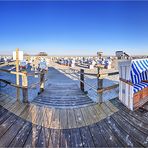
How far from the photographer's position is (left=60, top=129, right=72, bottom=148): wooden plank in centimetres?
275

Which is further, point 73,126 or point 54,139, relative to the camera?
point 73,126

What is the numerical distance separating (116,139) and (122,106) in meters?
1.30

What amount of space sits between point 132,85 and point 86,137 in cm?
166

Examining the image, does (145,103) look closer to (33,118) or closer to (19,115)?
(33,118)

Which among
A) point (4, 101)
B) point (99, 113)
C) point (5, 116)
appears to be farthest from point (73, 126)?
point (4, 101)

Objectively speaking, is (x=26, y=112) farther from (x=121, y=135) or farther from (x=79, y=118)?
(x=121, y=135)

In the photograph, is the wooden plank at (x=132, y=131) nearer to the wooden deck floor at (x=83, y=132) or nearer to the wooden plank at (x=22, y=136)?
the wooden deck floor at (x=83, y=132)

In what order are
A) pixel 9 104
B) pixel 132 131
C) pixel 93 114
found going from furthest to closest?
pixel 9 104 → pixel 93 114 → pixel 132 131

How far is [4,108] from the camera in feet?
13.4

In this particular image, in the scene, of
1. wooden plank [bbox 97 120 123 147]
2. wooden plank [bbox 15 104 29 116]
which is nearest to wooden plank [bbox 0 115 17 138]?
wooden plank [bbox 15 104 29 116]

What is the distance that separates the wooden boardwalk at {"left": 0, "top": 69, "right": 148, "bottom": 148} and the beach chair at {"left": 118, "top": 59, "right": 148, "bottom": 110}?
23cm

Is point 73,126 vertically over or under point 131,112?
under

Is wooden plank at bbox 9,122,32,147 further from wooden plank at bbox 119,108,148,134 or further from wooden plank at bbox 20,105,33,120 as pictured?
wooden plank at bbox 119,108,148,134

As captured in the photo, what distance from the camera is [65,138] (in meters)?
2.94
